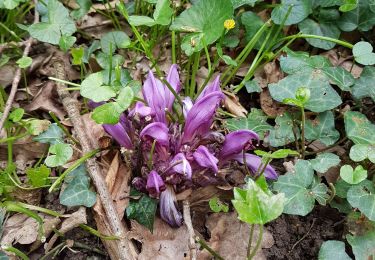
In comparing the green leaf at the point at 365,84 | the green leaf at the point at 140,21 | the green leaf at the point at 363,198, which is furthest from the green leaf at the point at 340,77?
the green leaf at the point at 140,21

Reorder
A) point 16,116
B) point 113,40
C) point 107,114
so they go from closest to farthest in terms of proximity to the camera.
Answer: point 107,114 → point 16,116 → point 113,40

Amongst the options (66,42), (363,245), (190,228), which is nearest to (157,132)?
(190,228)

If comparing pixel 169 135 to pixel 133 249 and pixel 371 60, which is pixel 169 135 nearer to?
pixel 133 249

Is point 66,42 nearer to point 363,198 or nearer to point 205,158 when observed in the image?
point 205,158

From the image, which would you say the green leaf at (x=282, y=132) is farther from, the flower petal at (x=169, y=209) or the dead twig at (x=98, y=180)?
the dead twig at (x=98, y=180)

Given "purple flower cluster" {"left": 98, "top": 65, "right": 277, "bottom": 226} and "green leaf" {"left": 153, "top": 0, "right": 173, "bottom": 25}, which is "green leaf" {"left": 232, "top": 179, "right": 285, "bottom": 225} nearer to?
"purple flower cluster" {"left": 98, "top": 65, "right": 277, "bottom": 226}

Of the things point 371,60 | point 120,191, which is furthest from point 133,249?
point 371,60

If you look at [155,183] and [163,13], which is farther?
[163,13]
